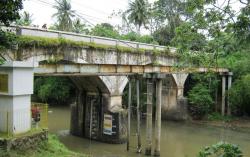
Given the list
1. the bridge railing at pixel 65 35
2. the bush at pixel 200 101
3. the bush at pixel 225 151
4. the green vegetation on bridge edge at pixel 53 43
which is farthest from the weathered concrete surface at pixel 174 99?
the bush at pixel 225 151

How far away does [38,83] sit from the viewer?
40062 millimetres

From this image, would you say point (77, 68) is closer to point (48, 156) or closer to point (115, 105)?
point (48, 156)

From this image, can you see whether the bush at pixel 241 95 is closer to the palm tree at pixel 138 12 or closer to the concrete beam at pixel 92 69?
the concrete beam at pixel 92 69

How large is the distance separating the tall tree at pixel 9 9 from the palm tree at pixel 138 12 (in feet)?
124

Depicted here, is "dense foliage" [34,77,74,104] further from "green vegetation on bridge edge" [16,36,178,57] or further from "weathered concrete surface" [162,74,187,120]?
"green vegetation on bridge edge" [16,36,178,57]

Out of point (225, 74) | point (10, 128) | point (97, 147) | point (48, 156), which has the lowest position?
point (97, 147)

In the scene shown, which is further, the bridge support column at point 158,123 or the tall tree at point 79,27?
the tall tree at point 79,27

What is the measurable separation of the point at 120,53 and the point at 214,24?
34.8ft

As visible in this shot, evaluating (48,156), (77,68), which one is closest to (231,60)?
(77,68)

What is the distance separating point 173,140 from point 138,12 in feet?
84.3

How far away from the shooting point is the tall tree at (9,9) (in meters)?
7.98

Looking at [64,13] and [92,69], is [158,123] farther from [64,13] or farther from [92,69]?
[64,13]

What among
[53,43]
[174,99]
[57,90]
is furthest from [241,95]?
[57,90]

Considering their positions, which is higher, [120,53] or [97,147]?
[120,53]
